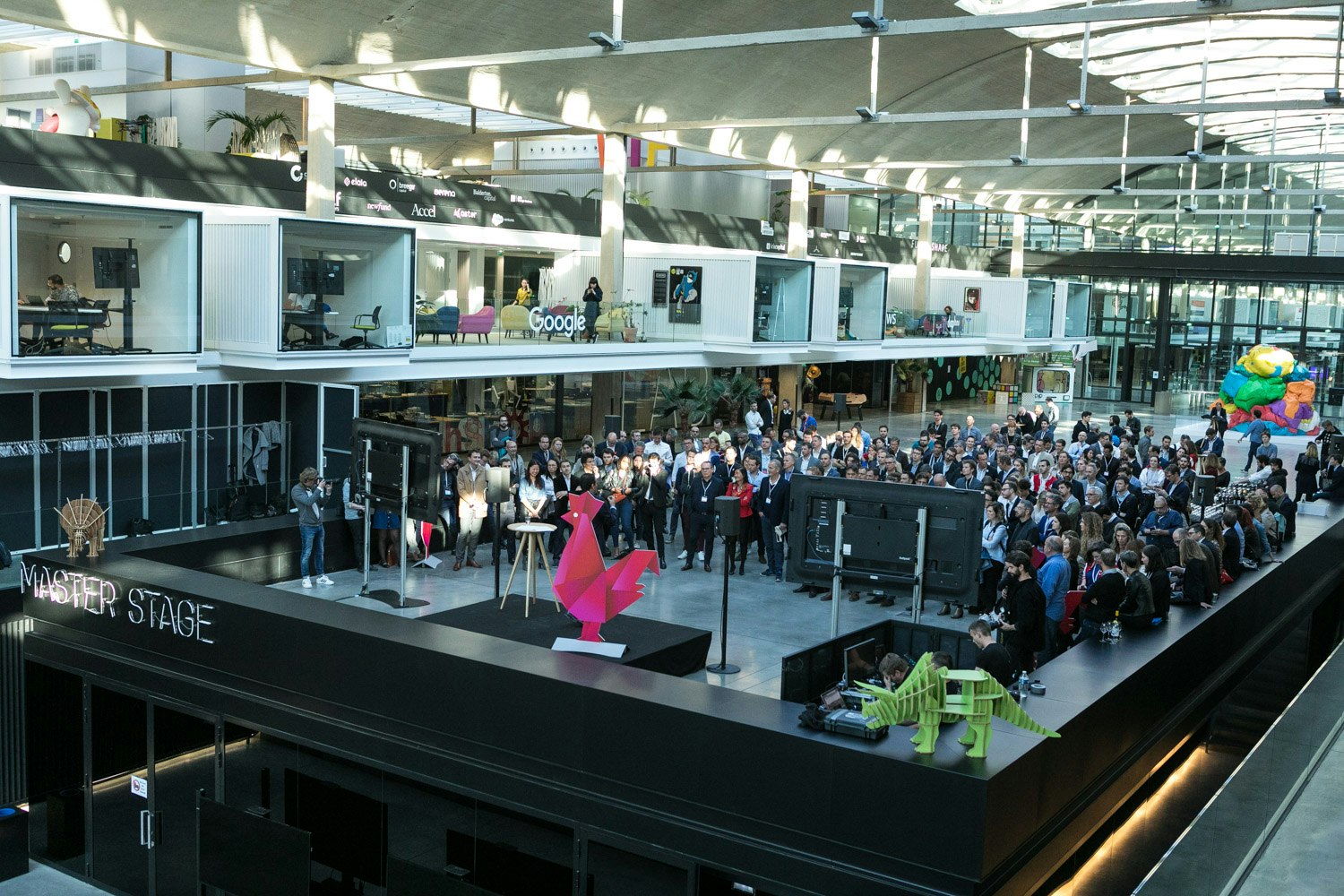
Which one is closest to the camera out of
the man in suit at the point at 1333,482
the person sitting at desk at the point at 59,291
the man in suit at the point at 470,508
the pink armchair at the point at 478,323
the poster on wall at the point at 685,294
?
the person sitting at desk at the point at 59,291

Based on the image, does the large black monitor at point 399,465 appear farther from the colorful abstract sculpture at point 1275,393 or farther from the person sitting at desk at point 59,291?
the colorful abstract sculpture at point 1275,393

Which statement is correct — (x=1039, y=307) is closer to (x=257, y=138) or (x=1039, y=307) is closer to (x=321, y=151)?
(x=257, y=138)

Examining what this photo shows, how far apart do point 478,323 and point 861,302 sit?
10.9 meters

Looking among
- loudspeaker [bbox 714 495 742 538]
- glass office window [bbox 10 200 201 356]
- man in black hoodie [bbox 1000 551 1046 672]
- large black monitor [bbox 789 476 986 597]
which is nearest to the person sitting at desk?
glass office window [bbox 10 200 201 356]

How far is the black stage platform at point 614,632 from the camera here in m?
11.4

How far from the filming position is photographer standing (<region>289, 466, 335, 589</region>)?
14656 millimetres

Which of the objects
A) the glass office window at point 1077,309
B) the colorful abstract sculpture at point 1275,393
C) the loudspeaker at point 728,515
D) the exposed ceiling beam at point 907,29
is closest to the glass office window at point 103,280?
the exposed ceiling beam at point 907,29

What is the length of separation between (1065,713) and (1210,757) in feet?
15.3

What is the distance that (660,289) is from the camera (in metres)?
26.6

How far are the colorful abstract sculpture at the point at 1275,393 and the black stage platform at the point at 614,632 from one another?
85.7 feet

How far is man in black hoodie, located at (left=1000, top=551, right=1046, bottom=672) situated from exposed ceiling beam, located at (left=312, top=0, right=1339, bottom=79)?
716 centimetres

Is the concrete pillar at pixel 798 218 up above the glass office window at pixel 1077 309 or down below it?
above

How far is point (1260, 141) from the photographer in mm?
45062

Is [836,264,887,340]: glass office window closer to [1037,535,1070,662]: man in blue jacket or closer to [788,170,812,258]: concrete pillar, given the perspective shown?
[788,170,812,258]: concrete pillar
